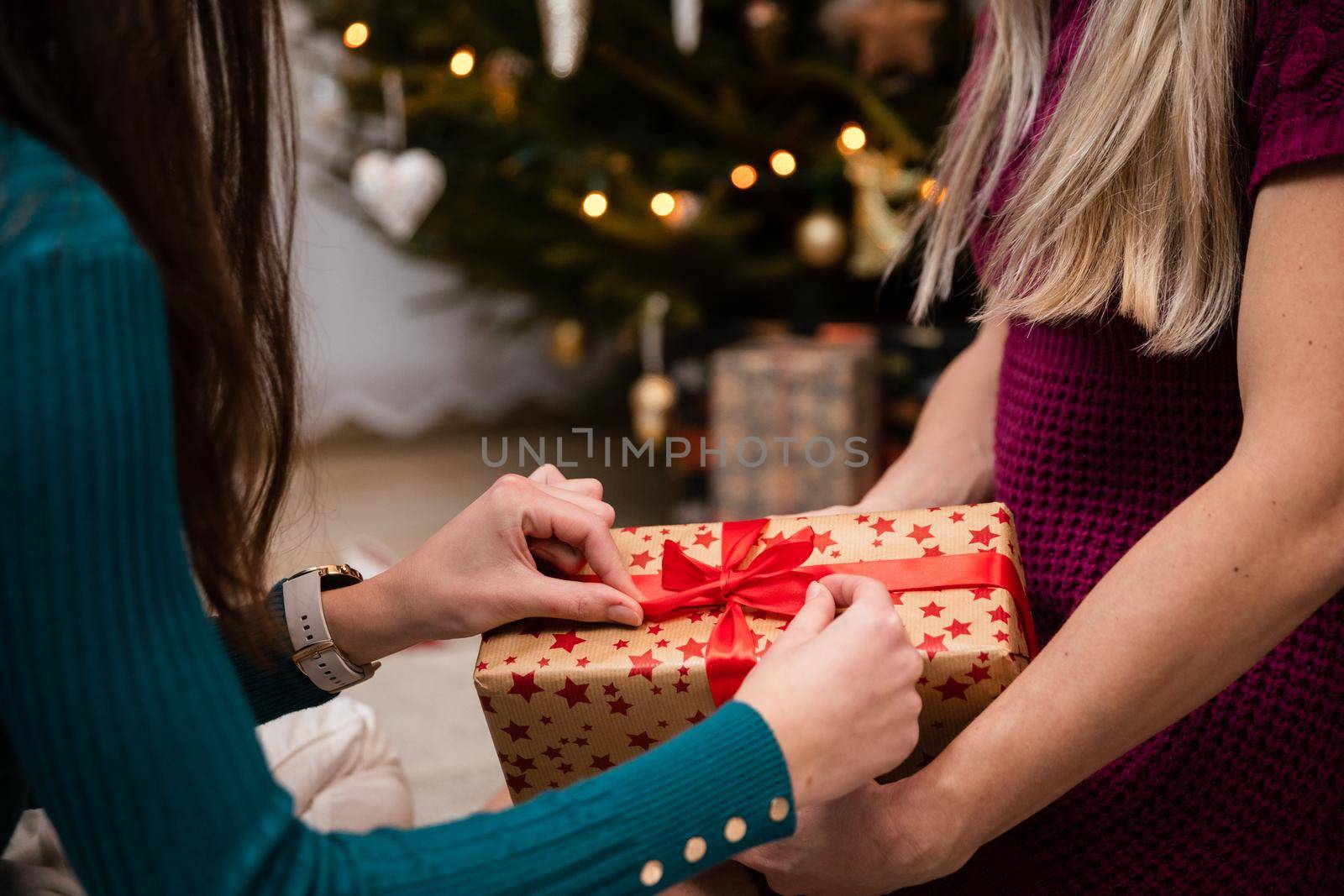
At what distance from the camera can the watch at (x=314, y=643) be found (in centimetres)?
65

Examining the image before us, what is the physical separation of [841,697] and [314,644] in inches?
13.6

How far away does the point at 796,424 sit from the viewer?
1.92 m

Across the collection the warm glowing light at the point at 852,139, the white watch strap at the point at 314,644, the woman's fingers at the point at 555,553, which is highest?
the warm glowing light at the point at 852,139

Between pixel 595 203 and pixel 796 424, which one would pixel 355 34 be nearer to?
pixel 595 203

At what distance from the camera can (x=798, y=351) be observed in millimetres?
1901

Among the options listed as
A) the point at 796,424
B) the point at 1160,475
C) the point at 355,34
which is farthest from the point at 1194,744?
the point at 355,34

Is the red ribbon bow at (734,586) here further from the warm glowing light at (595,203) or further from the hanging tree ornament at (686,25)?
the hanging tree ornament at (686,25)

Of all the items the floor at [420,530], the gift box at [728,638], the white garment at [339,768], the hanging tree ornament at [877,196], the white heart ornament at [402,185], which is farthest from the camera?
the white heart ornament at [402,185]

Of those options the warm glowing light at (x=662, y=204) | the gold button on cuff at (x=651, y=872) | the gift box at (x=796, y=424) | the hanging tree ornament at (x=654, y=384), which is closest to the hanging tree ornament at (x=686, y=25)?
the warm glowing light at (x=662, y=204)

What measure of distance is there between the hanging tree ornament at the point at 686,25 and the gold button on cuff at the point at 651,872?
176cm

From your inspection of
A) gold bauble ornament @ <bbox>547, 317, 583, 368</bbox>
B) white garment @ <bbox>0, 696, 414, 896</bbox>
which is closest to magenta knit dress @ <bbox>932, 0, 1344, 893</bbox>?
white garment @ <bbox>0, 696, 414, 896</bbox>

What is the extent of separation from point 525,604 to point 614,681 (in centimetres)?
7

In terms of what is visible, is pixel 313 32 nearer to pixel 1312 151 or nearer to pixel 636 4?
pixel 636 4

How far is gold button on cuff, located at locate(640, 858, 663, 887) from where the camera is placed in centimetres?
41
